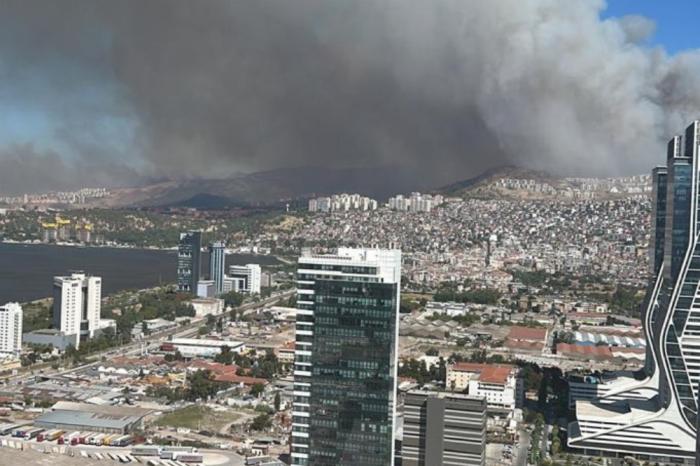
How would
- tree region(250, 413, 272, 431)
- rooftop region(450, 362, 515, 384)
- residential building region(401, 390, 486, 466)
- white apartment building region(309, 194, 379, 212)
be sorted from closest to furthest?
residential building region(401, 390, 486, 466) < tree region(250, 413, 272, 431) < rooftop region(450, 362, 515, 384) < white apartment building region(309, 194, 379, 212)

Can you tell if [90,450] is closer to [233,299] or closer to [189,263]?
[233,299]

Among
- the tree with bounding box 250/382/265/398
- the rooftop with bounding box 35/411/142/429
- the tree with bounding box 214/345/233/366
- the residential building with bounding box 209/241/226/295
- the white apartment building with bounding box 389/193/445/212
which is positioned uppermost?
the white apartment building with bounding box 389/193/445/212

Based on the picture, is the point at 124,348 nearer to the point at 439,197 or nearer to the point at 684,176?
the point at 684,176

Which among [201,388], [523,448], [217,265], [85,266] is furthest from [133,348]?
[85,266]

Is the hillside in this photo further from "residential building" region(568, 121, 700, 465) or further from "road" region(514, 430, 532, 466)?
"road" region(514, 430, 532, 466)

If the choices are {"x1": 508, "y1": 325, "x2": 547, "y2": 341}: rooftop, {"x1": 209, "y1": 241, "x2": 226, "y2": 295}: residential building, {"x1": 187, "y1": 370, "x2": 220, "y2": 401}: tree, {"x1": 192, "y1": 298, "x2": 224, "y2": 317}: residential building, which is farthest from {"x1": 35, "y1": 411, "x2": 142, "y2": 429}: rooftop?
{"x1": 209, "y1": 241, "x2": 226, "y2": 295}: residential building

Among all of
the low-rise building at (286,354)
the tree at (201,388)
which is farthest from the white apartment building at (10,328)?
the low-rise building at (286,354)

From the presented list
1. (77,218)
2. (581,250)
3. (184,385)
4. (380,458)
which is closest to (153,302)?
(184,385)
